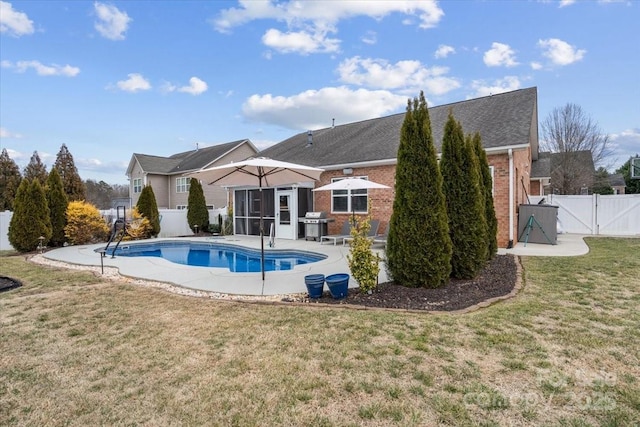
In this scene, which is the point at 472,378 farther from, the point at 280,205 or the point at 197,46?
the point at 197,46

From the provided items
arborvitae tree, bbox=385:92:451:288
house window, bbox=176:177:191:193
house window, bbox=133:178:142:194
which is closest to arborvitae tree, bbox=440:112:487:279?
arborvitae tree, bbox=385:92:451:288

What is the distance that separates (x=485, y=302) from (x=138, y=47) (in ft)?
50.3

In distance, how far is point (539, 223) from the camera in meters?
12.9

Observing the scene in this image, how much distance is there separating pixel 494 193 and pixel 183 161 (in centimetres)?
2843

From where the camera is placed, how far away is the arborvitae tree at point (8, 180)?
25875 mm

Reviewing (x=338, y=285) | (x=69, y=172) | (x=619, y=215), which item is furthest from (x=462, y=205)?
(x=69, y=172)

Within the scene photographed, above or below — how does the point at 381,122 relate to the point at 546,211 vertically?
above

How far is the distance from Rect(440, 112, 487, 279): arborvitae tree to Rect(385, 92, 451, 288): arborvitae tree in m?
0.75

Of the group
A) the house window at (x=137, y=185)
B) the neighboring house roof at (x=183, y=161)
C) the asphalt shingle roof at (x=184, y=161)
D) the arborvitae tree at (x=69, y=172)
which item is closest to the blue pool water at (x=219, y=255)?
the neighboring house roof at (x=183, y=161)

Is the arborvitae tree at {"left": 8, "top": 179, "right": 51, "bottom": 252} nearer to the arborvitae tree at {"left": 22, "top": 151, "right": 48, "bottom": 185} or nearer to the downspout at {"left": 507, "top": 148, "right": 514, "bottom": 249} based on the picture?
the downspout at {"left": 507, "top": 148, "right": 514, "bottom": 249}

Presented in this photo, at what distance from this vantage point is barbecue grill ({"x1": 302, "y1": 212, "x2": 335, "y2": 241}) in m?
15.0

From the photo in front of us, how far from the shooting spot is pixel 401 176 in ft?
21.2

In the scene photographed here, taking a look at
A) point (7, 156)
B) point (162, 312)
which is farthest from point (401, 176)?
point (7, 156)

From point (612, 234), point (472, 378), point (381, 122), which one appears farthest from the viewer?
point (381, 122)
